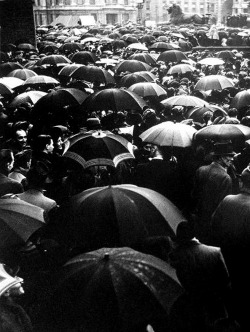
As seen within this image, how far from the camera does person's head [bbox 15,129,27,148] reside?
7.92m

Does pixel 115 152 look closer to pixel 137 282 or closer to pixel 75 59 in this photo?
pixel 137 282

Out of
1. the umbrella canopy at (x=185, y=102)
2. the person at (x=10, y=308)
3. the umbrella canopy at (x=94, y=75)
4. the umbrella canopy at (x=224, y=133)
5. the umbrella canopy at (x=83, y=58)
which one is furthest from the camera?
the umbrella canopy at (x=83, y=58)

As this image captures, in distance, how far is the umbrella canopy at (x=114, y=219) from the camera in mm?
4340

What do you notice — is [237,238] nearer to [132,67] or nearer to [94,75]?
[94,75]

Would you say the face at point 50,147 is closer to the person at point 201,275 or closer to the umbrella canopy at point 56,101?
the umbrella canopy at point 56,101

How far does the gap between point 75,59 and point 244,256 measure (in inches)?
507

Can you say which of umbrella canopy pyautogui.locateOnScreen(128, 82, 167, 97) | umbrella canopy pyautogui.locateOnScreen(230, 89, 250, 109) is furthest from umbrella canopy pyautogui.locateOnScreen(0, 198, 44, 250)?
umbrella canopy pyautogui.locateOnScreen(128, 82, 167, 97)

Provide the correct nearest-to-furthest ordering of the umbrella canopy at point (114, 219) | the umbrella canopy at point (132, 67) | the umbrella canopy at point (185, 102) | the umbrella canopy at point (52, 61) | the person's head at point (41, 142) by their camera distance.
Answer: the umbrella canopy at point (114, 219)
the person's head at point (41, 142)
the umbrella canopy at point (185, 102)
the umbrella canopy at point (132, 67)
the umbrella canopy at point (52, 61)

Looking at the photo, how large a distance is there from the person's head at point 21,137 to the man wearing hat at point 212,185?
117 inches

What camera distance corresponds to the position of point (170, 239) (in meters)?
5.05

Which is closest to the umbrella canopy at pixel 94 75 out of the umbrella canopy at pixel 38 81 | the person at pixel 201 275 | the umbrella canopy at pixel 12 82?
the umbrella canopy at pixel 38 81

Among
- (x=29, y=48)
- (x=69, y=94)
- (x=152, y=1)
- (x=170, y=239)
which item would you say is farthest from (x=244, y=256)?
(x=152, y=1)

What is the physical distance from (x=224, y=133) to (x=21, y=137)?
308 cm

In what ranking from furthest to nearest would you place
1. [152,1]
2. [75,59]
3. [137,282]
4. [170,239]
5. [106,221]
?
[152,1]
[75,59]
[170,239]
[106,221]
[137,282]
